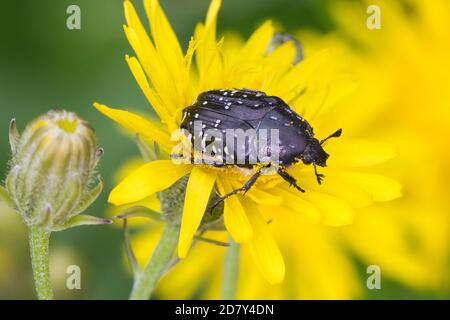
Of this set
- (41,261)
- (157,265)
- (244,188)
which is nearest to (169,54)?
(244,188)

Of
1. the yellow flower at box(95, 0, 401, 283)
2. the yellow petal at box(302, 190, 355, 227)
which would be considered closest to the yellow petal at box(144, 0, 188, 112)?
the yellow flower at box(95, 0, 401, 283)

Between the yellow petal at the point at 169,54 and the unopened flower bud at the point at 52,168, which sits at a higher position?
the yellow petal at the point at 169,54

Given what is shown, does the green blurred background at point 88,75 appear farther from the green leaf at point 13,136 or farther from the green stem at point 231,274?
the green leaf at point 13,136

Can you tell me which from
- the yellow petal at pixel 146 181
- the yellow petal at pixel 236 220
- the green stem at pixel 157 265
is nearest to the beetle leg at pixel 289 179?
the yellow petal at pixel 236 220

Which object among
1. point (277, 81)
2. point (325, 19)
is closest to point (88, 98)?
point (325, 19)

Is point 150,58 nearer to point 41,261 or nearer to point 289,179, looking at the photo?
point 289,179

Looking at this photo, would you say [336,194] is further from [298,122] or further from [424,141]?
[424,141]
